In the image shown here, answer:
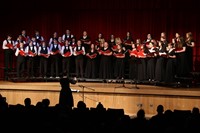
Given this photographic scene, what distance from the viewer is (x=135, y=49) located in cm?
1362

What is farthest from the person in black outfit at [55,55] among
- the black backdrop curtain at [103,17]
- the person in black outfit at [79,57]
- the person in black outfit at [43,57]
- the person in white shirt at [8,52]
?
the black backdrop curtain at [103,17]

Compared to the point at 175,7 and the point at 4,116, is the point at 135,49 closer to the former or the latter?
the point at 175,7

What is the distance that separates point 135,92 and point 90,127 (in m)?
6.30

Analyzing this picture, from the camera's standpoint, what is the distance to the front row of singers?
1313 centimetres

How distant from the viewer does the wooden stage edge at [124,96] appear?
10945 millimetres

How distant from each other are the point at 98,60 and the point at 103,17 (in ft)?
9.14

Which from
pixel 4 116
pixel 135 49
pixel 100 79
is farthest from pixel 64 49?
pixel 4 116

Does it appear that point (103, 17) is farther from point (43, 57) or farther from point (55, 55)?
point (43, 57)

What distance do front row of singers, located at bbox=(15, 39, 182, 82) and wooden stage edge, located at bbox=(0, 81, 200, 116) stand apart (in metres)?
1.65

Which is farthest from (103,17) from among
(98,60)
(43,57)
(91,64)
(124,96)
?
(124,96)

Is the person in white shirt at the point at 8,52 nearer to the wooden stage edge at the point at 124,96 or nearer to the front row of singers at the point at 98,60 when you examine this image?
the front row of singers at the point at 98,60

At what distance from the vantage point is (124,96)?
11508 mm

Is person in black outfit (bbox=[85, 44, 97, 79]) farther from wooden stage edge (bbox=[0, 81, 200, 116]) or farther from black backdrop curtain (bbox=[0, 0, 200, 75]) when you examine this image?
black backdrop curtain (bbox=[0, 0, 200, 75])

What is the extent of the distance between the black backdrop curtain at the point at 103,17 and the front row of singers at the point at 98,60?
220 centimetres
